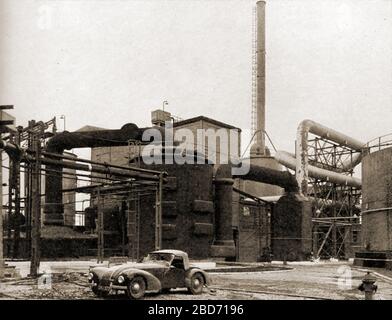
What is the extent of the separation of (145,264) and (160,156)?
1155 centimetres

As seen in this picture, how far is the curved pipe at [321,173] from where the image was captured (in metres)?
35.8

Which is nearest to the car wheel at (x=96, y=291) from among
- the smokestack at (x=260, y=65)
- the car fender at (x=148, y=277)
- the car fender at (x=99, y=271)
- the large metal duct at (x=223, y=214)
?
the car fender at (x=99, y=271)

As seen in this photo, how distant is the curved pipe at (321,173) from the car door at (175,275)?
83.2 ft

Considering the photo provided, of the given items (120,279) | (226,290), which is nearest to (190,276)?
(226,290)


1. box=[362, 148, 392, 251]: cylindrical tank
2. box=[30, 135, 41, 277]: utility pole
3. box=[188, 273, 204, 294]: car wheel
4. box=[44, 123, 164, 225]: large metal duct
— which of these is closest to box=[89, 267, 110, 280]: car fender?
box=[188, 273, 204, 294]: car wheel

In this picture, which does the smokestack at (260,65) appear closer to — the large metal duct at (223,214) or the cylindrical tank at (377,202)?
the cylindrical tank at (377,202)

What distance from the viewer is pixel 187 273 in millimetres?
11406

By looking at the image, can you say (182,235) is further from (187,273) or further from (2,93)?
(2,93)

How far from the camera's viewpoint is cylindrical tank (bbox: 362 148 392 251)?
22.0m

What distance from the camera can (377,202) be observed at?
2289 cm

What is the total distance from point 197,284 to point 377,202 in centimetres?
1428

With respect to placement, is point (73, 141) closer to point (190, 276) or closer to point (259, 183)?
point (190, 276)
